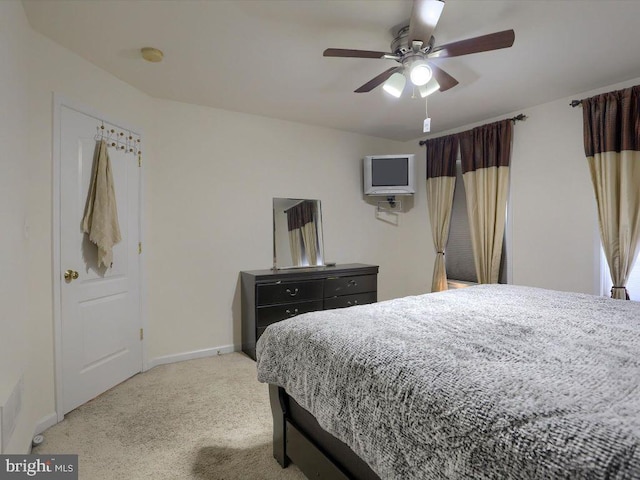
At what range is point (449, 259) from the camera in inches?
169

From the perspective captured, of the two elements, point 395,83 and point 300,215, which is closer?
point 395,83

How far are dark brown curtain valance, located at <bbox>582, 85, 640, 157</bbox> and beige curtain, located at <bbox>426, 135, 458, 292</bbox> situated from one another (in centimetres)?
136

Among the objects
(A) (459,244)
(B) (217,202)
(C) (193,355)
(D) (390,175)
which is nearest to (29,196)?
(B) (217,202)

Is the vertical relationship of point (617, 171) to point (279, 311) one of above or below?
above

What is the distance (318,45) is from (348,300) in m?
2.54

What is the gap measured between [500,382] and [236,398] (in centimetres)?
210

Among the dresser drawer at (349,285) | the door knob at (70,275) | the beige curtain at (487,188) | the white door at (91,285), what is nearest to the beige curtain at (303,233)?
the dresser drawer at (349,285)

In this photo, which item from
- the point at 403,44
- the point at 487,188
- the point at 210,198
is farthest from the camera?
the point at 487,188

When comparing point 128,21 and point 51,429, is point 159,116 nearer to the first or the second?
point 128,21

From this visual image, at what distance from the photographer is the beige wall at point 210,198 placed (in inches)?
82.3

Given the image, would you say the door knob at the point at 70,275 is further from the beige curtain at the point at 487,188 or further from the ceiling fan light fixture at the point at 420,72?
the beige curtain at the point at 487,188

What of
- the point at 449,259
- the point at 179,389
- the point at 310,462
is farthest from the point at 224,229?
the point at 449,259

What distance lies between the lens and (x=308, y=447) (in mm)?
1498

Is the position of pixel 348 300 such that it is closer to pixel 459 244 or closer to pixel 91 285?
pixel 459 244
